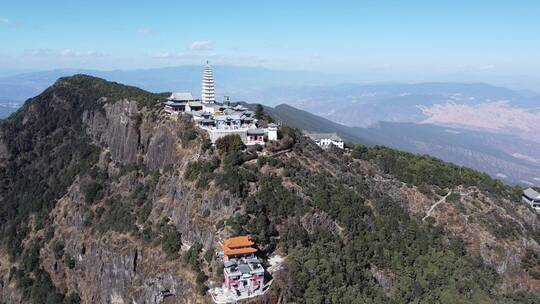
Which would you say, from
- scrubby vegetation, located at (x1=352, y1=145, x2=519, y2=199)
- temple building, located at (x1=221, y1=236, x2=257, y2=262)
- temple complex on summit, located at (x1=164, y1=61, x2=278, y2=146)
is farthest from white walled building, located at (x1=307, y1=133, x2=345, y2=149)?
temple building, located at (x1=221, y1=236, x2=257, y2=262)

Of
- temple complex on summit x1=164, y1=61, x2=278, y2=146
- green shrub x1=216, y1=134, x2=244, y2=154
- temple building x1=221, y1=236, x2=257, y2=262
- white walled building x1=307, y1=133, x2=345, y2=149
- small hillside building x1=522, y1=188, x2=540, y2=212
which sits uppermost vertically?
temple complex on summit x1=164, y1=61, x2=278, y2=146

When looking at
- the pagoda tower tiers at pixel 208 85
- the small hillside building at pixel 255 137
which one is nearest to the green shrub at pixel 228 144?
the small hillside building at pixel 255 137

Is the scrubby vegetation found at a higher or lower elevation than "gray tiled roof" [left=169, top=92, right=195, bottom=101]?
lower

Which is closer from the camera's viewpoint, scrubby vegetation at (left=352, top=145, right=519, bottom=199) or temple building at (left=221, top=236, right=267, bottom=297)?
temple building at (left=221, top=236, right=267, bottom=297)

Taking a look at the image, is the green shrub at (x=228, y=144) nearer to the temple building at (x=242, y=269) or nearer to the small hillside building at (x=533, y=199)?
the temple building at (x=242, y=269)

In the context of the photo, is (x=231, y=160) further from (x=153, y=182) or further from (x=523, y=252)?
(x=523, y=252)

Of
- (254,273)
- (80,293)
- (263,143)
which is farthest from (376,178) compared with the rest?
(80,293)

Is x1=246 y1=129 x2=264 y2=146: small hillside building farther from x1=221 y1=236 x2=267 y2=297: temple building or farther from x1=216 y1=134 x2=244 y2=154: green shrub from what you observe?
x1=221 y1=236 x2=267 y2=297: temple building
